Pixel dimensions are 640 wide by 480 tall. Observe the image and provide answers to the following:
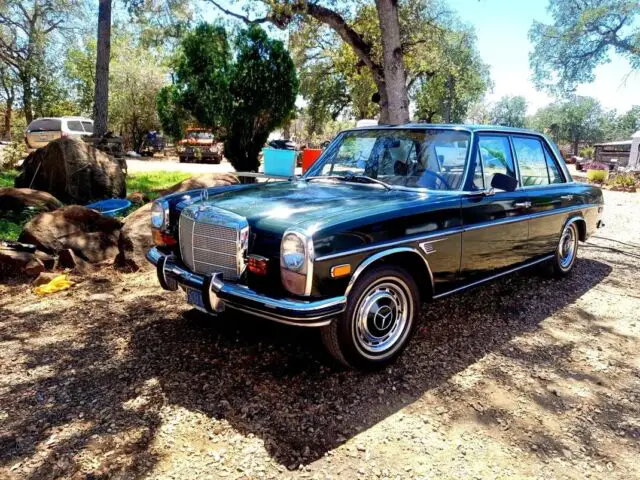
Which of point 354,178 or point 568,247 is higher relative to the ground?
point 354,178

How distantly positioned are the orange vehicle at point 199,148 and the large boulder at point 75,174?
13171 mm

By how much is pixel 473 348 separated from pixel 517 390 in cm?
59

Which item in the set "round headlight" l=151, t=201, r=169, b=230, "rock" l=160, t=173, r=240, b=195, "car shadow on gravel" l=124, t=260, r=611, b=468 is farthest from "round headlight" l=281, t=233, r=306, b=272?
"rock" l=160, t=173, r=240, b=195

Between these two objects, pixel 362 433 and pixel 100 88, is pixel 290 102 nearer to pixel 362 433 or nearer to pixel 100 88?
pixel 100 88

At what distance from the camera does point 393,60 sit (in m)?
8.73

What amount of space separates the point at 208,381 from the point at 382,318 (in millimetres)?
1185

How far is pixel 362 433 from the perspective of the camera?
101 inches

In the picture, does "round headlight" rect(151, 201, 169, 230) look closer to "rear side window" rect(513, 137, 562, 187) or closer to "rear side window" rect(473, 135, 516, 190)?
"rear side window" rect(473, 135, 516, 190)

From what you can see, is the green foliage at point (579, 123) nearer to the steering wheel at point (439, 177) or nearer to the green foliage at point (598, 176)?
the green foliage at point (598, 176)

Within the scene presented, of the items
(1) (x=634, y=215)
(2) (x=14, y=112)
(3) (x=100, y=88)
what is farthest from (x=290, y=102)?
(2) (x=14, y=112)

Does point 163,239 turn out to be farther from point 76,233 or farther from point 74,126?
point 74,126

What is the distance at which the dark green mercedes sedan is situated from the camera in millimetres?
2777

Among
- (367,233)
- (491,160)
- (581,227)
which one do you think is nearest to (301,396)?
(367,233)

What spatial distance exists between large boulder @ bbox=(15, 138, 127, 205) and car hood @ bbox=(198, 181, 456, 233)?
19.2ft
